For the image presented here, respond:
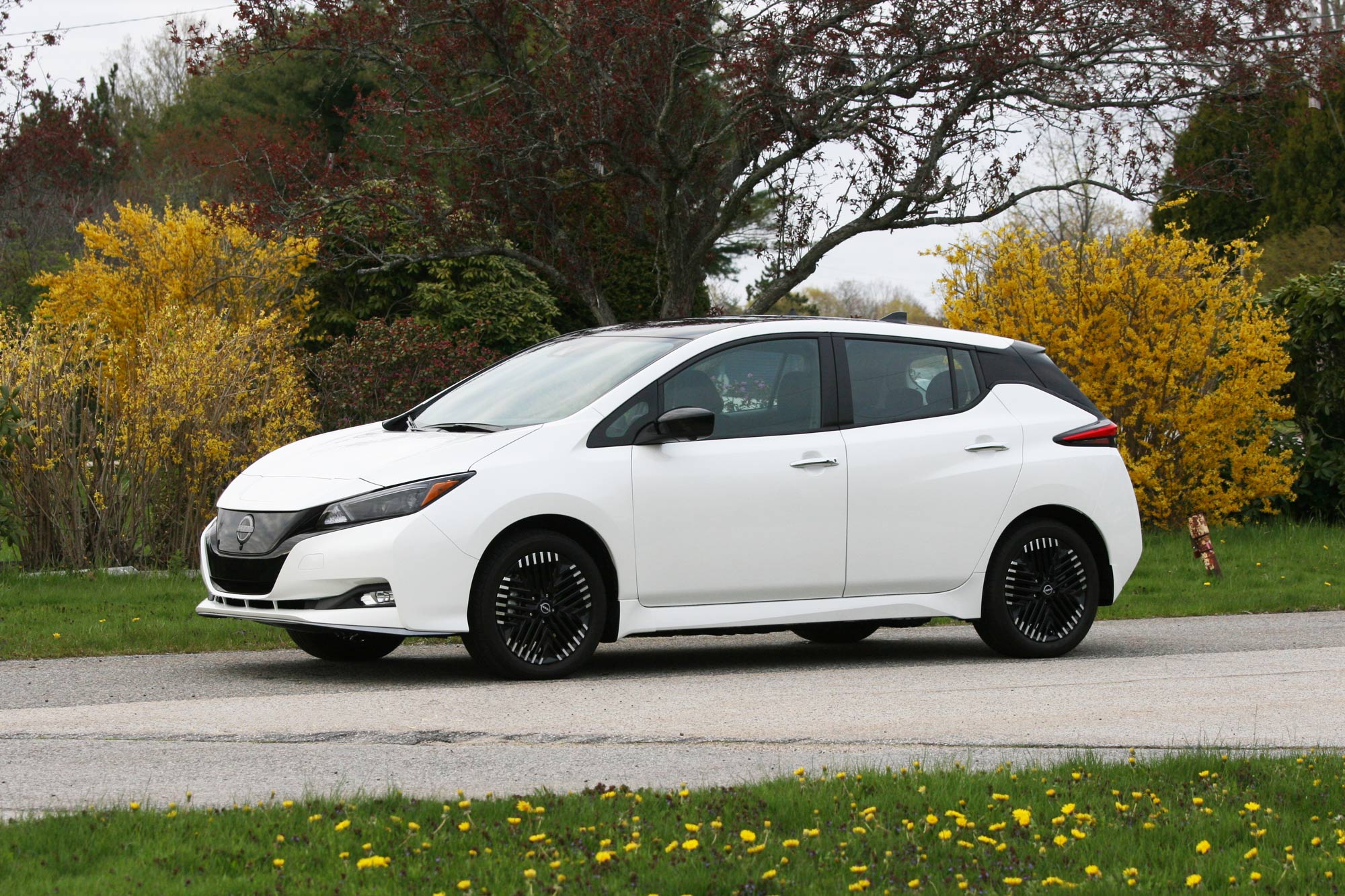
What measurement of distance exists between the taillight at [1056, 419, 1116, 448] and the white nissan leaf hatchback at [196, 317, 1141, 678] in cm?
2

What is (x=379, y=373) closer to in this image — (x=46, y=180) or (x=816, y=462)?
(x=816, y=462)

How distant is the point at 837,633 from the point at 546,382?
2.63 meters

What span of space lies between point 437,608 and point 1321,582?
8.37m

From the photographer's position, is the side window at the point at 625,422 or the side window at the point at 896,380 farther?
the side window at the point at 896,380

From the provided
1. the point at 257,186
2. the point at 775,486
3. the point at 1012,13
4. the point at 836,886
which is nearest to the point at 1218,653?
the point at 775,486

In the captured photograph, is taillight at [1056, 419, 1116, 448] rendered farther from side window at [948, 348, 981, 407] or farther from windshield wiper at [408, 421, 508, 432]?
windshield wiper at [408, 421, 508, 432]

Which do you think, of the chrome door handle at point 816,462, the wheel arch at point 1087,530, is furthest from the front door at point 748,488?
the wheel arch at point 1087,530

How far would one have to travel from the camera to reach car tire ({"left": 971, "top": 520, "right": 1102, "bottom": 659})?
372 inches

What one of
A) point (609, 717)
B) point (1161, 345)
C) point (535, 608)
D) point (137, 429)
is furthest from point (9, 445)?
point (1161, 345)

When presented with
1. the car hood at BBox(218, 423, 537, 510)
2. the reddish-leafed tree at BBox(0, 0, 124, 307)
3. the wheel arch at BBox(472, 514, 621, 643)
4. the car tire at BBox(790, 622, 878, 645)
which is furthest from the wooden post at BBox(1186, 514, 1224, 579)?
the reddish-leafed tree at BBox(0, 0, 124, 307)

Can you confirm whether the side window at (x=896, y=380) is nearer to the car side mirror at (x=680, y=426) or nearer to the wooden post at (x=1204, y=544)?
the car side mirror at (x=680, y=426)

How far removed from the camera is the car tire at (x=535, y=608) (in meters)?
8.03

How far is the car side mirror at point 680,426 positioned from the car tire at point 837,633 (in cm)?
211

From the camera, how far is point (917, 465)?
9180 millimetres
